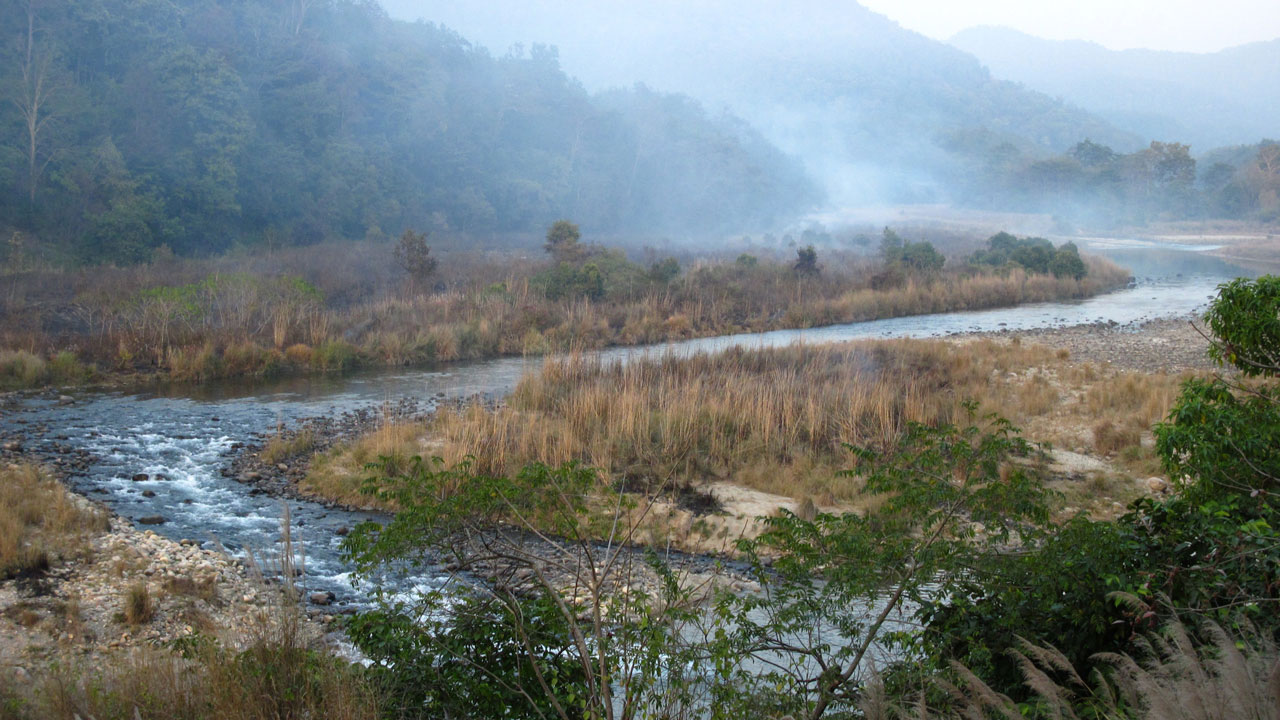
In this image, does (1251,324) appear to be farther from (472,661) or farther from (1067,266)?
(1067,266)

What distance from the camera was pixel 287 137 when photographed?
152 ft

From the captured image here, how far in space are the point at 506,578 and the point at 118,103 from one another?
143 ft

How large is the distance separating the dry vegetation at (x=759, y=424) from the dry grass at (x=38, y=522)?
2.81 m

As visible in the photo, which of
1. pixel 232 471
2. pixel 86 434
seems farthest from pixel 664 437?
pixel 86 434

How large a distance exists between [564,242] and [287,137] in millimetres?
20752

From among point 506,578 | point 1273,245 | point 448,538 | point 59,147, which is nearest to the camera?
point 506,578

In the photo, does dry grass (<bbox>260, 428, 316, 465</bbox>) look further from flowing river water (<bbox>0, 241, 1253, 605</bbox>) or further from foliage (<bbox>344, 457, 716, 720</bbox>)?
foliage (<bbox>344, 457, 716, 720</bbox>)

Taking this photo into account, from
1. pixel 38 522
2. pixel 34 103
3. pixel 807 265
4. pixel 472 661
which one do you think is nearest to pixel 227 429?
pixel 38 522

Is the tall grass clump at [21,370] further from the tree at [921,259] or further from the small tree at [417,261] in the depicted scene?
the tree at [921,259]

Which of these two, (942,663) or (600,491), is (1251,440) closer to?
(942,663)

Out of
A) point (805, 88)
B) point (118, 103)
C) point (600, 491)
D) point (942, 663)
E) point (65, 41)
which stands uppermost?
point (805, 88)

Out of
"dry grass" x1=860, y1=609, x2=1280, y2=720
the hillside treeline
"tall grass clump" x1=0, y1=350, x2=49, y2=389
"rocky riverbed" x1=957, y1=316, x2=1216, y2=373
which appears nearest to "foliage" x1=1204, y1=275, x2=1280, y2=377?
"dry grass" x1=860, y1=609, x2=1280, y2=720

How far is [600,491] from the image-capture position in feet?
36.6

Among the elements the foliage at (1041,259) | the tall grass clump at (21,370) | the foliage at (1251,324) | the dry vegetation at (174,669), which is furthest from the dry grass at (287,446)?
the foliage at (1041,259)
